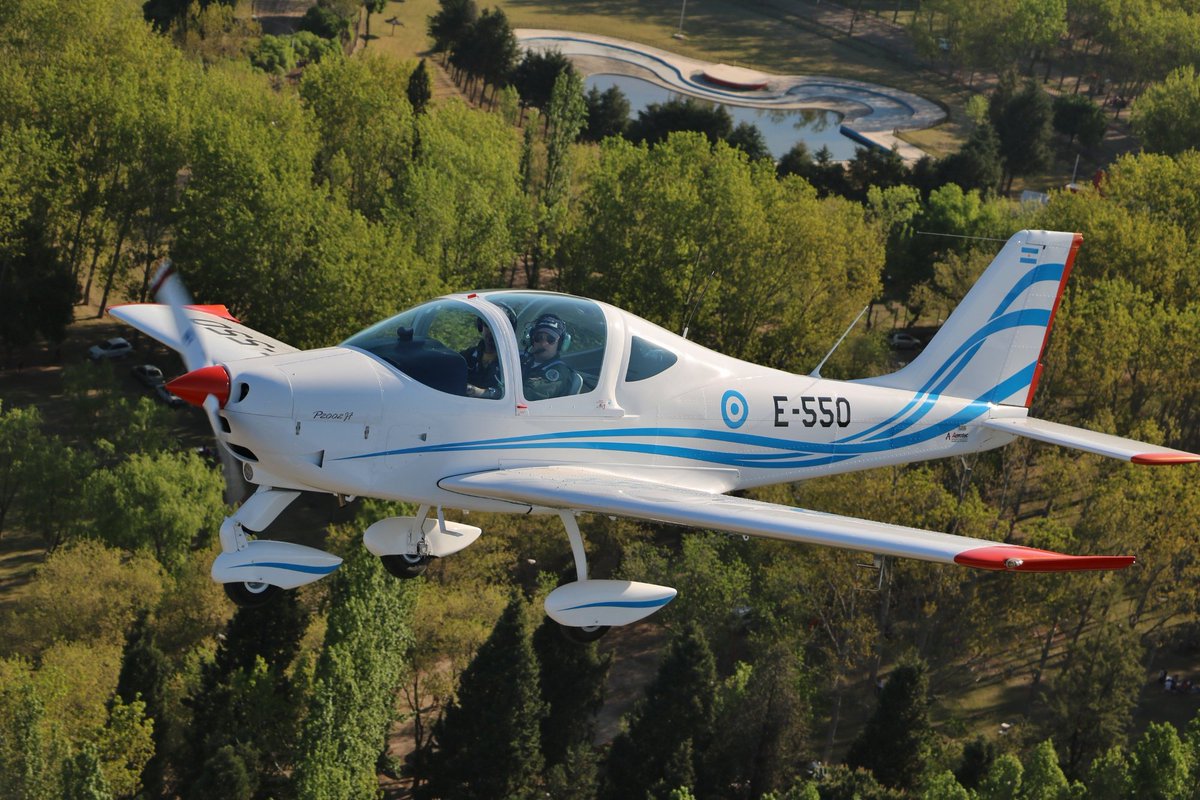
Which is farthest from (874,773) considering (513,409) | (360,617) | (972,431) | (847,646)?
(513,409)

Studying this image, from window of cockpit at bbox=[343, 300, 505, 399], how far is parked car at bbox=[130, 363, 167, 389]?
161 feet

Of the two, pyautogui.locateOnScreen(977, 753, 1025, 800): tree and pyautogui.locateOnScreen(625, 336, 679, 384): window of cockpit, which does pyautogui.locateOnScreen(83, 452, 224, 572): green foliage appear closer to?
pyautogui.locateOnScreen(977, 753, 1025, 800): tree

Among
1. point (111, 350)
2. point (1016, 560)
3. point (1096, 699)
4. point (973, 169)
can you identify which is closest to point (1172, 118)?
point (973, 169)

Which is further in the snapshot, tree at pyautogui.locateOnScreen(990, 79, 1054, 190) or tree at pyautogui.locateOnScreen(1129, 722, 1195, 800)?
tree at pyautogui.locateOnScreen(990, 79, 1054, 190)

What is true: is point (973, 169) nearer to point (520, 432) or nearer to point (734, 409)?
point (734, 409)

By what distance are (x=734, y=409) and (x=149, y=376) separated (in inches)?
1966

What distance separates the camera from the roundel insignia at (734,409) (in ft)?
83.4

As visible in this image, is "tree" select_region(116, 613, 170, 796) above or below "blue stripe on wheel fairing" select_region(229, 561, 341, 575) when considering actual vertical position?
below

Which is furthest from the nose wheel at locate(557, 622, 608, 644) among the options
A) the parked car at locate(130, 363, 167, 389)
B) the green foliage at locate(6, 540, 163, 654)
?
the parked car at locate(130, 363, 167, 389)

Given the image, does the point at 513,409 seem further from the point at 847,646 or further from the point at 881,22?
→ the point at 881,22

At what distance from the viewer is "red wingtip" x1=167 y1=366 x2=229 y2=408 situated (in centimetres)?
2127

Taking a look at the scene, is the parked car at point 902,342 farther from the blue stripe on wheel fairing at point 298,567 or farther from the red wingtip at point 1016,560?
the red wingtip at point 1016,560

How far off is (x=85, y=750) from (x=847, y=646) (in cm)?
2455

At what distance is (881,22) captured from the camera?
522 ft
